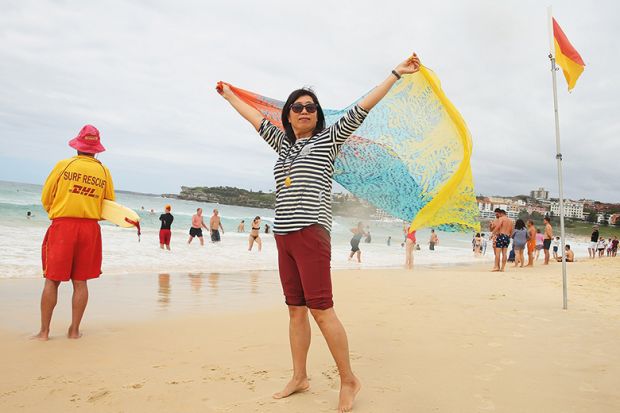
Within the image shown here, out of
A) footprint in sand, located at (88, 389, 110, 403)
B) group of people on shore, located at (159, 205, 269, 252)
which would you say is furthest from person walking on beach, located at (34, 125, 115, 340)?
group of people on shore, located at (159, 205, 269, 252)

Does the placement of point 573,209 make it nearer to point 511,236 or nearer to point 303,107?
point 511,236

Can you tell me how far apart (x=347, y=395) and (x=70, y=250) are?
2.77 metres

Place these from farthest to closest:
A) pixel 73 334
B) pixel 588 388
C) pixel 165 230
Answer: pixel 165 230 < pixel 73 334 < pixel 588 388

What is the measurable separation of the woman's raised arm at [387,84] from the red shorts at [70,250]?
2775 millimetres

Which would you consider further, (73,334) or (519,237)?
(519,237)

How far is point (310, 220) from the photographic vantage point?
263cm

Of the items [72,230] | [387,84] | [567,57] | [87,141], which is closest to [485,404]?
[387,84]

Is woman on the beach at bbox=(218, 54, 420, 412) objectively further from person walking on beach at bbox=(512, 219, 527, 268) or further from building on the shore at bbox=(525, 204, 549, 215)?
building on the shore at bbox=(525, 204, 549, 215)

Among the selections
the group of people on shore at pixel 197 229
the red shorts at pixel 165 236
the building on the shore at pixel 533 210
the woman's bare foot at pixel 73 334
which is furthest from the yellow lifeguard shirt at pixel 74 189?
the building on the shore at pixel 533 210

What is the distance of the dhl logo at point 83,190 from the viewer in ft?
12.8

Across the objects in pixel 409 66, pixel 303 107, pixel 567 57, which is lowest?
pixel 303 107

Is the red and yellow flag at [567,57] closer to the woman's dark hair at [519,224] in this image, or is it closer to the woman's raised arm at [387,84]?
the woman's raised arm at [387,84]

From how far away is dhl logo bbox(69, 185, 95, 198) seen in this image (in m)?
3.91

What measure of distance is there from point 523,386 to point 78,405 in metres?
2.80
